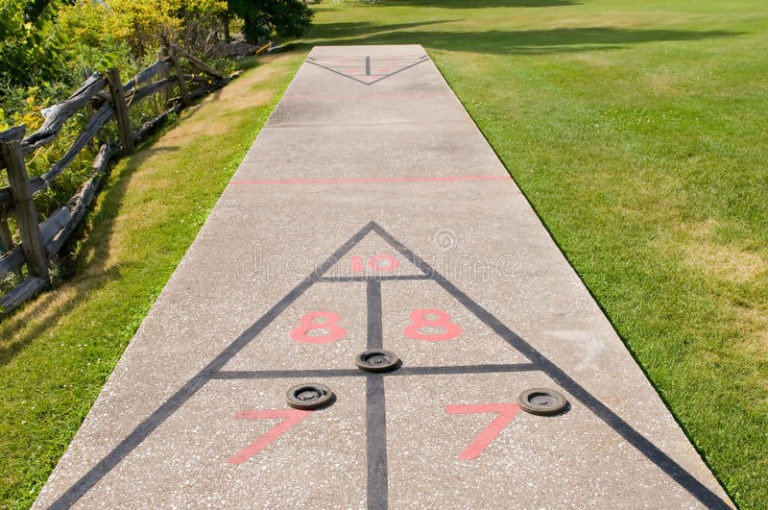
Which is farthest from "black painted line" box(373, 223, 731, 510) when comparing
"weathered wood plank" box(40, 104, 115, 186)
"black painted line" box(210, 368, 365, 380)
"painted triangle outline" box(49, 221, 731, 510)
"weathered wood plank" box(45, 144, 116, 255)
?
"weathered wood plank" box(40, 104, 115, 186)

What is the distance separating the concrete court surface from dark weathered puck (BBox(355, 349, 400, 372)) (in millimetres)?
80

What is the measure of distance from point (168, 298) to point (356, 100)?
8.31m

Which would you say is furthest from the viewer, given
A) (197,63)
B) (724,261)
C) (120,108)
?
(197,63)

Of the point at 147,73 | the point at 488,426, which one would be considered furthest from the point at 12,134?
the point at 147,73

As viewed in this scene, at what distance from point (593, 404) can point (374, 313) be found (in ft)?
6.30

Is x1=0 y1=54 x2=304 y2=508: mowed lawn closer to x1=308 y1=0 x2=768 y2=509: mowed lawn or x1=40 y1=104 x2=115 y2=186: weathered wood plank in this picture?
x1=40 y1=104 x2=115 y2=186: weathered wood plank

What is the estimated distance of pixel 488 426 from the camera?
13.5 ft

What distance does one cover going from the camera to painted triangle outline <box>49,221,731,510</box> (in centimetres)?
365

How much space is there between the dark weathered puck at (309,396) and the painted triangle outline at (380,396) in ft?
→ 0.63

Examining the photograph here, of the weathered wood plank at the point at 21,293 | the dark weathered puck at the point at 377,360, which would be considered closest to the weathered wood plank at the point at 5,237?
the weathered wood plank at the point at 21,293

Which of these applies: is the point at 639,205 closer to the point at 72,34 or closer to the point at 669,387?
the point at 669,387

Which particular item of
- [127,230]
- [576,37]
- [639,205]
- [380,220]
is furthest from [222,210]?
[576,37]

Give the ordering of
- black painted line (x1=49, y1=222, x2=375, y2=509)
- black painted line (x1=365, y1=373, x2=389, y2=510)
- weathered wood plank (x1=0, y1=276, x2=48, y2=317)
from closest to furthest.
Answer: black painted line (x1=365, y1=373, x2=389, y2=510) < black painted line (x1=49, y1=222, x2=375, y2=509) < weathered wood plank (x1=0, y1=276, x2=48, y2=317)

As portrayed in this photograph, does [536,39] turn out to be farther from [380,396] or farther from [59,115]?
[380,396]
